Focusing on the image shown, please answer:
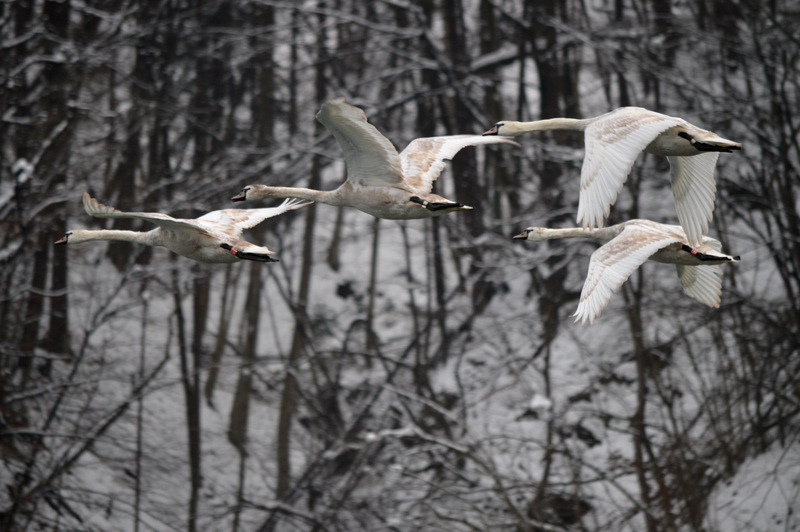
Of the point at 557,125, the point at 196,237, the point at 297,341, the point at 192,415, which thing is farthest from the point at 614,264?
the point at 297,341

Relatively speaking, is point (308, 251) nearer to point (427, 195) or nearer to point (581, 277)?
point (581, 277)

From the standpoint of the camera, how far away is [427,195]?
283 inches

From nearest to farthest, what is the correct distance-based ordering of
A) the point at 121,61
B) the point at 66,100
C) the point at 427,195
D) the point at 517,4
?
the point at 427,195, the point at 66,100, the point at 121,61, the point at 517,4

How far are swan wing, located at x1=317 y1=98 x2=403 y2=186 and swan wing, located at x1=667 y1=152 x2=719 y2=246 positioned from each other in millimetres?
1998

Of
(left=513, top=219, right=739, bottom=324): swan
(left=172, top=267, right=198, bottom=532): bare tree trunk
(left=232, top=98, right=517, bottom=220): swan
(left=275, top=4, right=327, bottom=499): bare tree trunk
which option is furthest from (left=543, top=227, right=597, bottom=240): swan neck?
(left=172, top=267, right=198, bottom=532): bare tree trunk

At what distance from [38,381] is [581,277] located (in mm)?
7200

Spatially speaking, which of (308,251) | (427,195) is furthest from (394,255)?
(427,195)

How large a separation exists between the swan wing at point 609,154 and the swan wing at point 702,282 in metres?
1.58

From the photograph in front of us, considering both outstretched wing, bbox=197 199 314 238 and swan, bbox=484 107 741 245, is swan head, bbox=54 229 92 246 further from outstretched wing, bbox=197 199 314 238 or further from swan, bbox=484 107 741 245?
swan, bbox=484 107 741 245

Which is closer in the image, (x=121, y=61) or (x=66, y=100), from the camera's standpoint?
(x=66, y=100)

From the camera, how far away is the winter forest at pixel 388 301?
12.1 meters

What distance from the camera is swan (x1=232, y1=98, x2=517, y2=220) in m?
6.78

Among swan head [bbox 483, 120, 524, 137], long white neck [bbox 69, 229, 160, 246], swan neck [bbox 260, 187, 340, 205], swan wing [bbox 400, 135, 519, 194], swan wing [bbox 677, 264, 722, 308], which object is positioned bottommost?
swan wing [bbox 677, 264, 722, 308]

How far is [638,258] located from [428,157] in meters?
1.99
